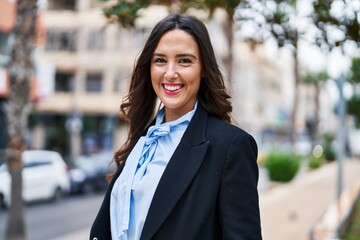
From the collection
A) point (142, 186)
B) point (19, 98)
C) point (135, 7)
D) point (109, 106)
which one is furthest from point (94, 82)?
point (142, 186)

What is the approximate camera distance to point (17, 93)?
772 cm

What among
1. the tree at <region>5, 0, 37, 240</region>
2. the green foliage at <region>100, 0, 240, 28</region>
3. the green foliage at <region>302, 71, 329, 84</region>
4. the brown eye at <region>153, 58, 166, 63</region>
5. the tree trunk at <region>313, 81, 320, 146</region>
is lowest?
the tree trunk at <region>313, 81, 320, 146</region>

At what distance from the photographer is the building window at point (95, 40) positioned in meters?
40.5

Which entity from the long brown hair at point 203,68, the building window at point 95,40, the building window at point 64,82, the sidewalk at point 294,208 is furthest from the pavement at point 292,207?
the building window at point 64,82

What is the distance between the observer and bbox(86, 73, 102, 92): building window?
40.6 metres

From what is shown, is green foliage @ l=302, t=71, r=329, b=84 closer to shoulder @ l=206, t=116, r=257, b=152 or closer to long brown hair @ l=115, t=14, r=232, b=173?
long brown hair @ l=115, t=14, r=232, b=173

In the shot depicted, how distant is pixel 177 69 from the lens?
211 centimetres

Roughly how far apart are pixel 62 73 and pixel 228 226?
41035 millimetres

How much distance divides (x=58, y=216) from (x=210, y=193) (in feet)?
44.0

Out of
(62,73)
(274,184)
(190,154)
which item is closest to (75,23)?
(62,73)

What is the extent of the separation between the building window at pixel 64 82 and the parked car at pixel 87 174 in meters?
20.2

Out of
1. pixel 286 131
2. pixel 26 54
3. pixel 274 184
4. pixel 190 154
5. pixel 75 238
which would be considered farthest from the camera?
pixel 286 131

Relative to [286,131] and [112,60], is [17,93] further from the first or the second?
[286,131]

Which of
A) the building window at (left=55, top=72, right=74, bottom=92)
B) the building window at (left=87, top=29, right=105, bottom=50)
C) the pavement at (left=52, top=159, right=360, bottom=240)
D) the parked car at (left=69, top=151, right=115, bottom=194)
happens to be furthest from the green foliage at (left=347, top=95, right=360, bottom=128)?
the building window at (left=55, top=72, right=74, bottom=92)
